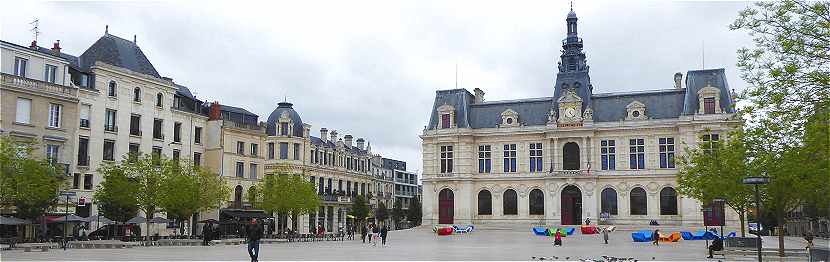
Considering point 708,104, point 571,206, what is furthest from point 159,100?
point 708,104

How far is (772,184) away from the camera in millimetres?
28422

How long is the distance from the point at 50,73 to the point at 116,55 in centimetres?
700

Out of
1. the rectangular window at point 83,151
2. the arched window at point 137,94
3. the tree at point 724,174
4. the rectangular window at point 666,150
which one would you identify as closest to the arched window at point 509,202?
the rectangular window at point 666,150

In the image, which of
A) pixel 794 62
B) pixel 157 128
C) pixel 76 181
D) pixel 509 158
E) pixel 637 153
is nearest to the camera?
pixel 794 62

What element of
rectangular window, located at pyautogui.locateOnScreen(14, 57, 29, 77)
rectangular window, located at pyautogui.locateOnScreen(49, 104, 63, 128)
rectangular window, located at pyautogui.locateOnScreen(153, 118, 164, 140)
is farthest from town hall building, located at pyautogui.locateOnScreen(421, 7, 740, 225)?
rectangular window, located at pyautogui.locateOnScreen(14, 57, 29, 77)

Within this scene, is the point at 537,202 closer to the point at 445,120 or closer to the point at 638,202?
the point at 638,202

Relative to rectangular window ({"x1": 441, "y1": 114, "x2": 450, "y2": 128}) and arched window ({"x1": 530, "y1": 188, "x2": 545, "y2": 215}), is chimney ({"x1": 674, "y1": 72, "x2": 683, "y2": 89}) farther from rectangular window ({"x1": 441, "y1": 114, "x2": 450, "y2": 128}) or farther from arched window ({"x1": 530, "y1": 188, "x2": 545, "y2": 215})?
rectangular window ({"x1": 441, "y1": 114, "x2": 450, "y2": 128})

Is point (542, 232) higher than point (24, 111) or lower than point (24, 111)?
lower

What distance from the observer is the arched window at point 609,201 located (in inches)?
2601

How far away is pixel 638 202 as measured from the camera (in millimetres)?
65312

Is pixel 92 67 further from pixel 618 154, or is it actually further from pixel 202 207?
pixel 618 154

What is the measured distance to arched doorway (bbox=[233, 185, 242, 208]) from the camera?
61.8 m

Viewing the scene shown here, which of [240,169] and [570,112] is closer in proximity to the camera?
[240,169]

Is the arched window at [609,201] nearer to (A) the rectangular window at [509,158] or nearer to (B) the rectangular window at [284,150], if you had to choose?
(A) the rectangular window at [509,158]
